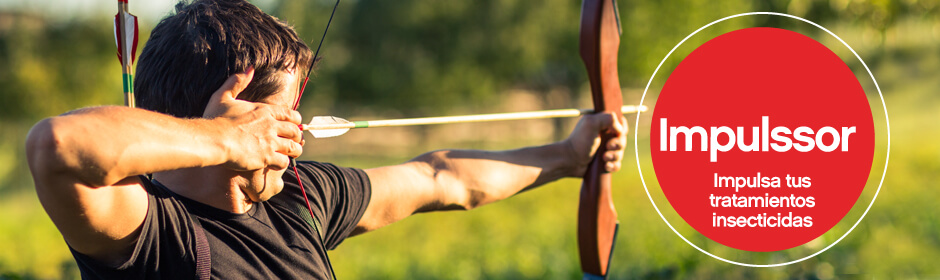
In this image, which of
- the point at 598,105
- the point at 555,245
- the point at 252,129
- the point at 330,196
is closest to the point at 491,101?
the point at 555,245

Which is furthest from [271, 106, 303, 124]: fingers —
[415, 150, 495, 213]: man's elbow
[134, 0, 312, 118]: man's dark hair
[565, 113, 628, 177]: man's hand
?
[565, 113, 628, 177]: man's hand

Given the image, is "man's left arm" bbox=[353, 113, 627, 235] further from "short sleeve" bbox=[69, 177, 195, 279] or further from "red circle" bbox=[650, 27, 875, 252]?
"red circle" bbox=[650, 27, 875, 252]

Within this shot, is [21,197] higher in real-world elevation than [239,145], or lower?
lower

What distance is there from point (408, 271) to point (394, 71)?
13495mm

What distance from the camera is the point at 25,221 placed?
26.4 feet

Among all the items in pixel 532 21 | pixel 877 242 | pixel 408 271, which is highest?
pixel 532 21

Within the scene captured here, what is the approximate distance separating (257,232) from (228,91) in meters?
0.28

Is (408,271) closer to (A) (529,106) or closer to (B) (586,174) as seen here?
(B) (586,174)

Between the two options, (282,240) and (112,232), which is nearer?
(112,232)

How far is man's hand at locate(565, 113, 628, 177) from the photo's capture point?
242 centimetres

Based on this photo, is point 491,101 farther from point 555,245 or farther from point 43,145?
point 43,145

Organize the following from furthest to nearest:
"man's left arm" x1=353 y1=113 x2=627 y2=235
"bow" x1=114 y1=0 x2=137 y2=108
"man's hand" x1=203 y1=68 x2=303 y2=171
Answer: "man's left arm" x1=353 y1=113 x2=627 y2=235
"bow" x1=114 y1=0 x2=137 y2=108
"man's hand" x1=203 y1=68 x2=303 y2=171

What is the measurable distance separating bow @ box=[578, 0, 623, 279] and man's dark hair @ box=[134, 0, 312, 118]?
122 centimetres

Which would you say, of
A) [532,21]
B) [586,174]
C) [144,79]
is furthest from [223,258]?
[532,21]
